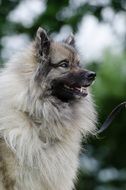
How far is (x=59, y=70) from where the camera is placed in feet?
39.5

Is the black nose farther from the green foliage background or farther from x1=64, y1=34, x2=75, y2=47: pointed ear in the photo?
the green foliage background

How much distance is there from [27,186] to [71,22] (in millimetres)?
12503

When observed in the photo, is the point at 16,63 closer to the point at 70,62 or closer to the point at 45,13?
Answer: the point at 70,62

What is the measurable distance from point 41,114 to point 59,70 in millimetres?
674

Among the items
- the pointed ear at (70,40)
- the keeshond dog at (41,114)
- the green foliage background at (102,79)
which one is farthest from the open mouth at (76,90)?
the green foliage background at (102,79)

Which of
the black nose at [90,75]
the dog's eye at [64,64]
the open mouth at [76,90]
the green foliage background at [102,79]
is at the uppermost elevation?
the dog's eye at [64,64]

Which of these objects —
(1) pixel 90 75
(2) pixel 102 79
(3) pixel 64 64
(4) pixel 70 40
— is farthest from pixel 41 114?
(2) pixel 102 79

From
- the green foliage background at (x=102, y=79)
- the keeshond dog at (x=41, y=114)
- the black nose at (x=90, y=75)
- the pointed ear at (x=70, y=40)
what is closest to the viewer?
the black nose at (x=90, y=75)

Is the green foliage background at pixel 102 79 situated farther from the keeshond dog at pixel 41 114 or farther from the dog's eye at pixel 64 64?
the dog's eye at pixel 64 64

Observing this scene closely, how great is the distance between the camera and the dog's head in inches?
471

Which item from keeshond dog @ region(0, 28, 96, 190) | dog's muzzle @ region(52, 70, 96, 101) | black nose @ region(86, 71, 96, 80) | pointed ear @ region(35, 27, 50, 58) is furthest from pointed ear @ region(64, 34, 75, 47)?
black nose @ region(86, 71, 96, 80)

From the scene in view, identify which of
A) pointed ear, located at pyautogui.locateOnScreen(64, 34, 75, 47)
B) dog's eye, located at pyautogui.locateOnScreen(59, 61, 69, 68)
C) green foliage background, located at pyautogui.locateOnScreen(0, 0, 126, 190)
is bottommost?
green foliage background, located at pyautogui.locateOnScreen(0, 0, 126, 190)

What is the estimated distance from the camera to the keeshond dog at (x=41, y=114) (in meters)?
11.9

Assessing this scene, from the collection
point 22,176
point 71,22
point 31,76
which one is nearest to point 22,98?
point 31,76
